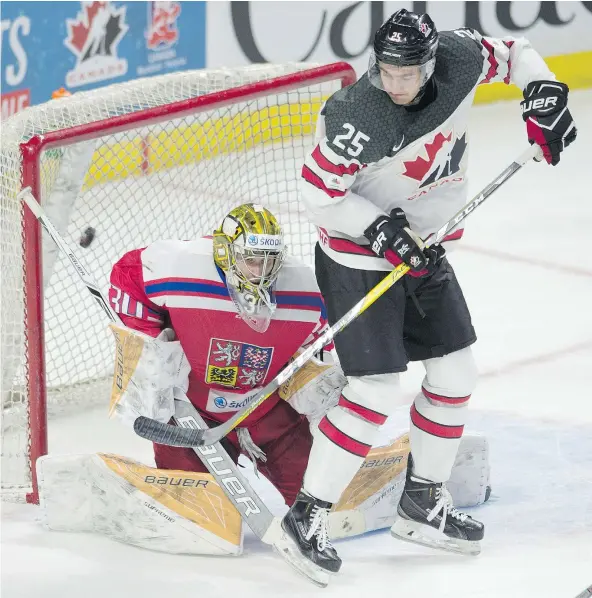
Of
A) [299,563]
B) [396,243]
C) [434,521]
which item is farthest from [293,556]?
[396,243]

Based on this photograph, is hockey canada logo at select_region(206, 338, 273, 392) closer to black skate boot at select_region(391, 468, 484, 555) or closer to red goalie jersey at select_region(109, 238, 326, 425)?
red goalie jersey at select_region(109, 238, 326, 425)

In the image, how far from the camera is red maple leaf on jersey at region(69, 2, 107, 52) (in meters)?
5.21

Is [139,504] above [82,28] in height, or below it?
below

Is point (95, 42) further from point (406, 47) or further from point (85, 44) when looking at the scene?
point (406, 47)

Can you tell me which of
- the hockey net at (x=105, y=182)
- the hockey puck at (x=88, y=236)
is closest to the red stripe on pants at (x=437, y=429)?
the hockey net at (x=105, y=182)

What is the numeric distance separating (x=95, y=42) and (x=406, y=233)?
3.01m

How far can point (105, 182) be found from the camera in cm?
373

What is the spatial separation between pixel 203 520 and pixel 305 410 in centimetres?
35

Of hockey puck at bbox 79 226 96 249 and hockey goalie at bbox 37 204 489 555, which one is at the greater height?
hockey puck at bbox 79 226 96 249

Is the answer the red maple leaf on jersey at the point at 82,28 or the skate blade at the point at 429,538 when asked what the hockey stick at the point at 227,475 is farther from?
the red maple leaf on jersey at the point at 82,28

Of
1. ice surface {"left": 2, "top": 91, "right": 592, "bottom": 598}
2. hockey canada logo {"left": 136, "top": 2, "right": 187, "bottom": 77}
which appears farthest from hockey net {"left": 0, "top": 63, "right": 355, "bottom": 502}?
hockey canada logo {"left": 136, "top": 2, "right": 187, "bottom": 77}

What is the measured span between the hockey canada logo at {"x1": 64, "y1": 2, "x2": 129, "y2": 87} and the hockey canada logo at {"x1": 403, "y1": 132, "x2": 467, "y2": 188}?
2.87 meters

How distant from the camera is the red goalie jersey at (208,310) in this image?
293 centimetres

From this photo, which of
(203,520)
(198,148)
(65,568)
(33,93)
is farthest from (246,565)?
(33,93)
